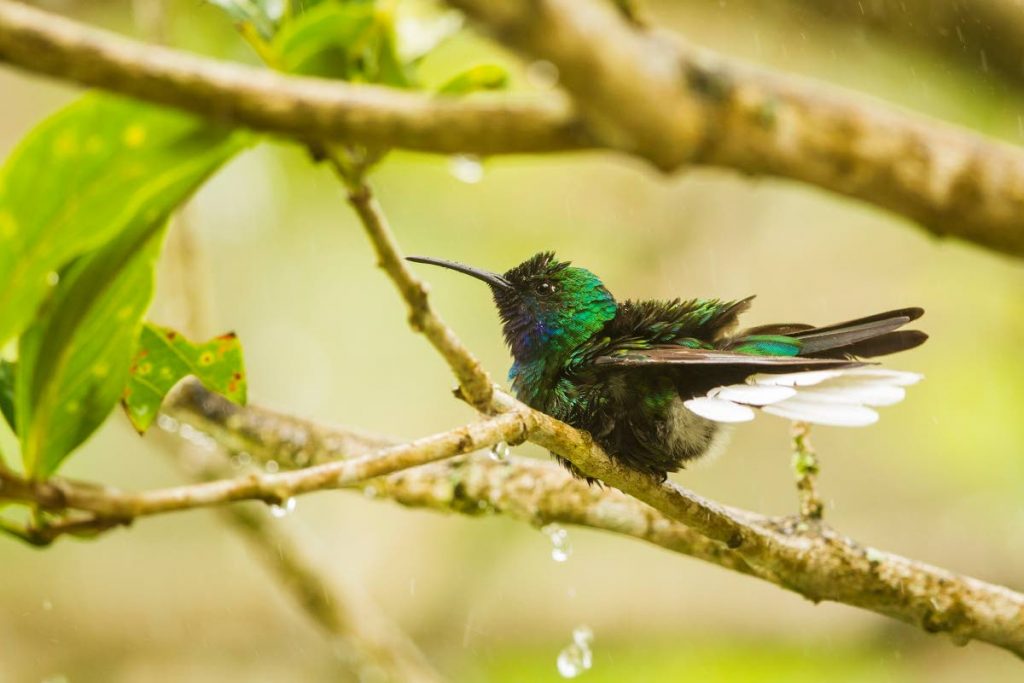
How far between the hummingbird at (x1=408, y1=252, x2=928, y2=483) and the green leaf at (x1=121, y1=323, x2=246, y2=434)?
0.67 meters

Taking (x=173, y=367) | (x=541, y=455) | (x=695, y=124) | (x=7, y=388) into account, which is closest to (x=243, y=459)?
(x=173, y=367)

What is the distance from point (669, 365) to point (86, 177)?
1.53m

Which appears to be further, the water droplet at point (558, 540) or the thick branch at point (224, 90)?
the water droplet at point (558, 540)

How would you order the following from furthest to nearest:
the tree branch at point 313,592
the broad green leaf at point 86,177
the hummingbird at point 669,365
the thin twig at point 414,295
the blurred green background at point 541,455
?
the blurred green background at point 541,455 → the tree branch at point 313,592 → the hummingbird at point 669,365 → the thin twig at point 414,295 → the broad green leaf at point 86,177

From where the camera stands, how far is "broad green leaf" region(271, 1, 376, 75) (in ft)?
6.53

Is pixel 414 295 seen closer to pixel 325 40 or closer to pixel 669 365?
pixel 325 40

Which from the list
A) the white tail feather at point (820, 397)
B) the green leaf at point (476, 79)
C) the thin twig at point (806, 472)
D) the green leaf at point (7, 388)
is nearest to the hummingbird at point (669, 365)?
the white tail feather at point (820, 397)

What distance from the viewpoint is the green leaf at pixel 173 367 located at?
2.10m

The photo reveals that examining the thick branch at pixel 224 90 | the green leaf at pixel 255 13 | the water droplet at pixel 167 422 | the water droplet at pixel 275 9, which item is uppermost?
the water droplet at pixel 275 9

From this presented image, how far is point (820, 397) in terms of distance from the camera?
2402 mm

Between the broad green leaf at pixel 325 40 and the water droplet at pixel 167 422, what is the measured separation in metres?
1.54

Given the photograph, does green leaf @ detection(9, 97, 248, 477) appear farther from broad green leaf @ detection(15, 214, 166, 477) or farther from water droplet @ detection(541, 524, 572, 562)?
water droplet @ detection(541, 524, 572, 562)

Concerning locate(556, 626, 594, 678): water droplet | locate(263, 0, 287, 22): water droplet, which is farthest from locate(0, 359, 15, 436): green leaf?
locate(556, 626, 594, 678): water droplet

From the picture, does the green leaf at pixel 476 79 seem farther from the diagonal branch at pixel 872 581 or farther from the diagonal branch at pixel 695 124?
the diagonal branch at pixel 695 124
